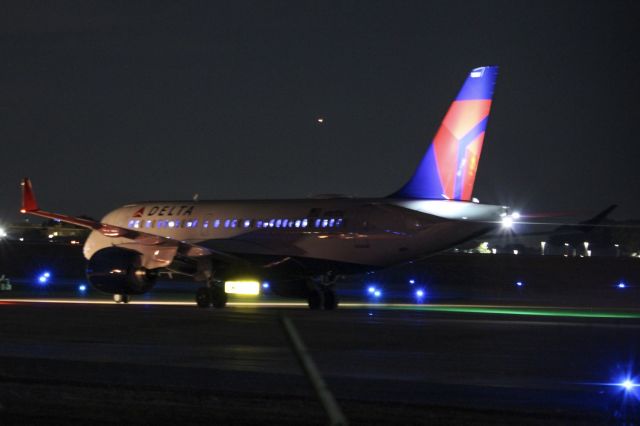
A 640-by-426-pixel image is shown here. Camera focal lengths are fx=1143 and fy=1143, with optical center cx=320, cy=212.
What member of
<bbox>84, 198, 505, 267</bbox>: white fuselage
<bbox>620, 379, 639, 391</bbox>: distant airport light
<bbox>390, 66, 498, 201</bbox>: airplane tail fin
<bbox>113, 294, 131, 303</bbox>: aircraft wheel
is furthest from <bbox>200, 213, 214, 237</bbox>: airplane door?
<bbox>620, 379, 639, 391</bbox>: distant airport light

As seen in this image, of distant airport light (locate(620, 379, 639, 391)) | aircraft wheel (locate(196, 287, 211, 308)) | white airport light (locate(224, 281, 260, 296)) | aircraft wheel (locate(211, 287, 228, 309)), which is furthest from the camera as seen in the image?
white airport light (locate(224, 281, 260, 296))

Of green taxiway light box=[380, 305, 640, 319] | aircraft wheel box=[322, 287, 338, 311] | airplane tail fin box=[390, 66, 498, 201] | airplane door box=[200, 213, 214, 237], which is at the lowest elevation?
green taxiway light box=[380, 305, 640, 319]

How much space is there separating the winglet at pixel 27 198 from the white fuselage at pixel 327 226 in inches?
133

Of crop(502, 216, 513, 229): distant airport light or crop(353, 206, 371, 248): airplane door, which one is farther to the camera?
crop(353, 206, 371, 248): airplane door

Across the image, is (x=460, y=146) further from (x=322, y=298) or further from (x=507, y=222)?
Answer: (x=322, y=298)

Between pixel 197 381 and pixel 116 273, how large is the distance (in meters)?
22.3

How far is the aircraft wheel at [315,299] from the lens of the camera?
36.8 metres

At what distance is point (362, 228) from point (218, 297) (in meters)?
5.45

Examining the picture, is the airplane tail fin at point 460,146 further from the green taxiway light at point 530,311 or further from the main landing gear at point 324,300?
the main landing gear at point 324,300

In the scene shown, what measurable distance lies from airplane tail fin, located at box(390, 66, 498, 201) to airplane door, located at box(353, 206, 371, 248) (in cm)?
152

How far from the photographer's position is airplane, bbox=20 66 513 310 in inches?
1377

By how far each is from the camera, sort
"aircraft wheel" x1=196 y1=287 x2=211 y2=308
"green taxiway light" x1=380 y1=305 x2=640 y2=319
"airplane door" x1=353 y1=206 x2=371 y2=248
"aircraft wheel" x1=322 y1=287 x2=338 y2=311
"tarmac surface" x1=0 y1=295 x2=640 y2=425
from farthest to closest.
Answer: "aircraft wheel" x1=196 y1=287 x2=211 y2=308 < "aircraft wheel" x1=322 y1=287 x2=338 y2=311 < "airplane door" x1=353 y1=206 x2=371 y2=248 < "green taxiway light" x1=380 y1=305 x2=640 y2=319 < "tarmac surface" x1=0 y1=295 x2=640 y2=425

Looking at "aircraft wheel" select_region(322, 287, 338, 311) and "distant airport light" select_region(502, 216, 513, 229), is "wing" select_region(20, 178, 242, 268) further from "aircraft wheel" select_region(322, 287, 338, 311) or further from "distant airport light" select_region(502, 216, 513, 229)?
"distant airport light" select_region(502, 216, 513, 229)

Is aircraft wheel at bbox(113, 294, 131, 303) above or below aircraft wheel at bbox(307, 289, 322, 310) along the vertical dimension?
above
